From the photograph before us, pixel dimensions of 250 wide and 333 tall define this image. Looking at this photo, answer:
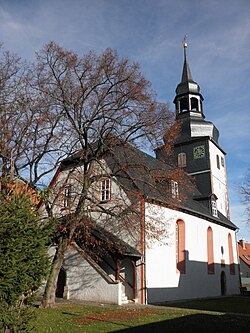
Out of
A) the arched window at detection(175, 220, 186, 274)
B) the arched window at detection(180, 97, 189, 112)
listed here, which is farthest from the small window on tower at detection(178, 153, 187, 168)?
the arched window at detection(175, 220, 186, 274)

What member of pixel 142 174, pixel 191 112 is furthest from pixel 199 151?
pixel 142 174

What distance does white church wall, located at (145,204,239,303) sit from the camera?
19.8 metres

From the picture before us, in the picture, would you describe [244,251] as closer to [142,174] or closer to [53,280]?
[142,174]

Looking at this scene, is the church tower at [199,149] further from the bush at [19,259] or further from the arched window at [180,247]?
the bush at [19,259]

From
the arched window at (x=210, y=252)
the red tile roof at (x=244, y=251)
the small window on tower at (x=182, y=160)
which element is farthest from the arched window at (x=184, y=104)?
the red tile roof at (x=244, y=251)

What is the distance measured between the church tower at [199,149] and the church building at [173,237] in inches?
3.5

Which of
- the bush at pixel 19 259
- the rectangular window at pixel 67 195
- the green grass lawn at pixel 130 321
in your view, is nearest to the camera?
the bush at pixel 19 259

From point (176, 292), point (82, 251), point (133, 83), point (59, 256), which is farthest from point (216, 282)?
point (133, 83)

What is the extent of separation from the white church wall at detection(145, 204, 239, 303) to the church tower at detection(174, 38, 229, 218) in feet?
Answer: 12.2

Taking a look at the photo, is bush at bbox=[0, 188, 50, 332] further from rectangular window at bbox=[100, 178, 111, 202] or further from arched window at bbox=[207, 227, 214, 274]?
arched window at bbox=[207, 227, 214, 274]

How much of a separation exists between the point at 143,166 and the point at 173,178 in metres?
1.58

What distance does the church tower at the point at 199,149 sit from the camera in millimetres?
31062

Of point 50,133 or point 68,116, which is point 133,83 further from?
point 50,133

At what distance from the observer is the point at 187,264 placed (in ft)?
75.7
